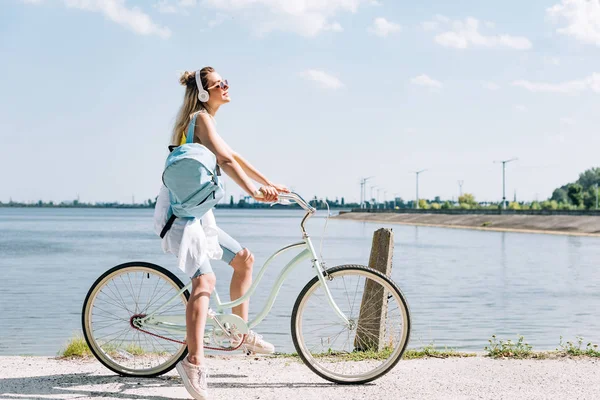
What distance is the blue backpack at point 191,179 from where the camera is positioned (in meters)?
5.31

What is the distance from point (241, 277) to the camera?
5.76 metres

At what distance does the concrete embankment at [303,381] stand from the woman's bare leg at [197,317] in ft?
1.08

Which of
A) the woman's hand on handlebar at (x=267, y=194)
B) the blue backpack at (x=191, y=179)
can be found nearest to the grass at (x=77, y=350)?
the blue backpack at (x=191, y=179)

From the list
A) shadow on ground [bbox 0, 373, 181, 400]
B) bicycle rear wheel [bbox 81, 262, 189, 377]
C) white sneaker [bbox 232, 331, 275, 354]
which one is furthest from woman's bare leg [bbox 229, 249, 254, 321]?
shadow on ground [bbox 0, 373, 181, 400]

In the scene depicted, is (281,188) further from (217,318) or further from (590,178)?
(590,178)

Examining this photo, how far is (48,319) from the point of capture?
48.2 feet

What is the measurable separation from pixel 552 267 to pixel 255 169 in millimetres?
26120

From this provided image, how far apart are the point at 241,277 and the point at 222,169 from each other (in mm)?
848

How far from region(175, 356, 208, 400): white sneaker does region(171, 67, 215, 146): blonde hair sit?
1574mm

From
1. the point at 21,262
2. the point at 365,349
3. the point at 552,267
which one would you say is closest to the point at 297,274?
the point at 552,267

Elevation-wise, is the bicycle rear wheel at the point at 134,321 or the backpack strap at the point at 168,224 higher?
the backpack strap at the point at 168,224

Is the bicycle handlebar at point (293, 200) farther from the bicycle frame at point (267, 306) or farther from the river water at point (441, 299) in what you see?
the river water at point (441, 299)

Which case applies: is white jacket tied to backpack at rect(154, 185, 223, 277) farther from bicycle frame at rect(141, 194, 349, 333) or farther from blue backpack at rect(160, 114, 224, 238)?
bicycle frame at rect(141, 194, 349, 333)

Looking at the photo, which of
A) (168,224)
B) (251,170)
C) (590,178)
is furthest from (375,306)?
(590,178)
